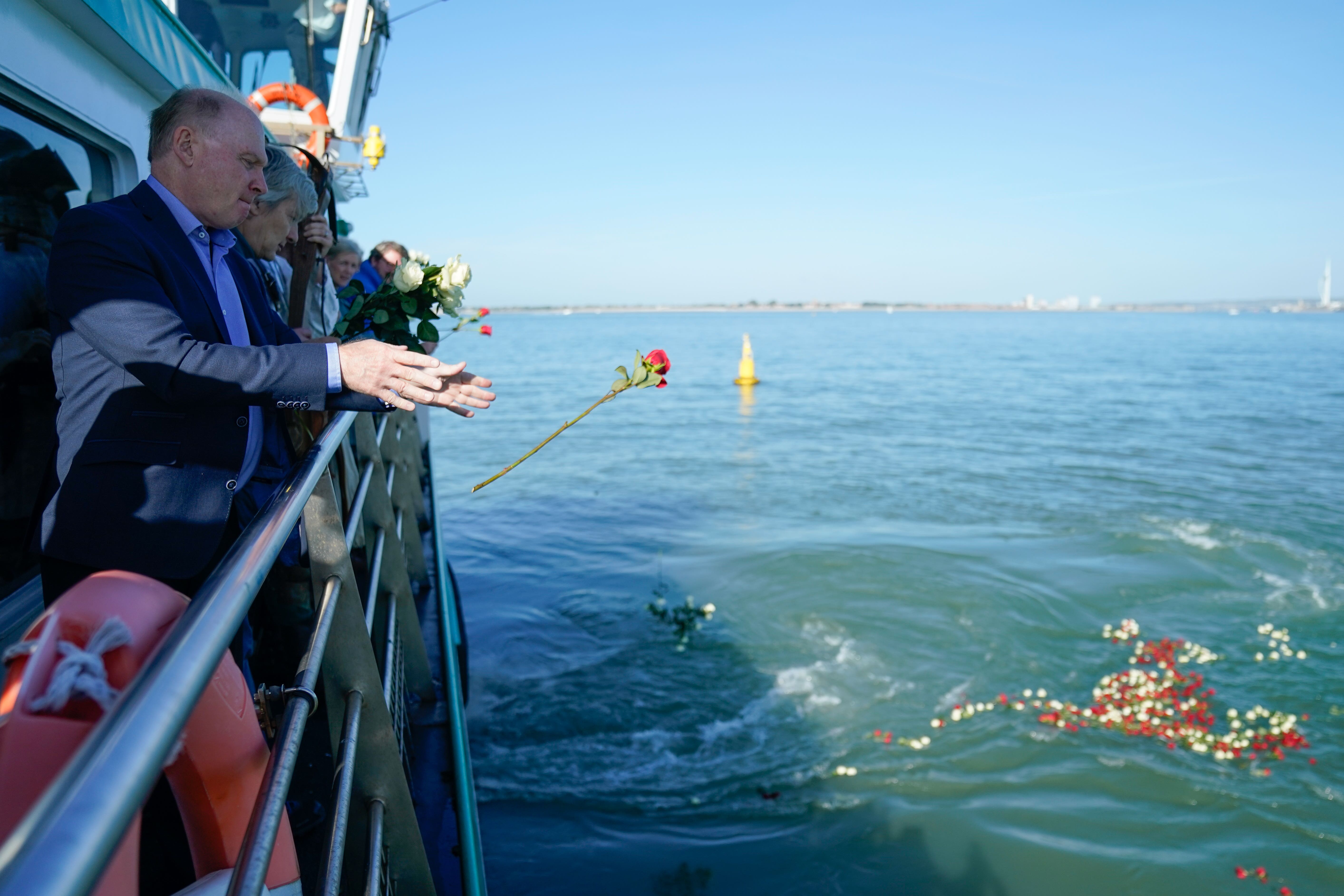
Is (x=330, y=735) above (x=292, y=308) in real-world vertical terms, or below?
below

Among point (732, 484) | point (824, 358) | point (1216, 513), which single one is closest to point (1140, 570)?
point (1216, 513)

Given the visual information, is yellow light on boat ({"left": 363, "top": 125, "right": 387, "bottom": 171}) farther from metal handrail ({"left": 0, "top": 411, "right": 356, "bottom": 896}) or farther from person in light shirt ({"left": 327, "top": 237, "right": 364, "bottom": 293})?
metal handrail ({"left": 0, "top": 411, "right": 356, "bottom": 896})

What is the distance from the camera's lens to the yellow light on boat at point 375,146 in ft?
33.9

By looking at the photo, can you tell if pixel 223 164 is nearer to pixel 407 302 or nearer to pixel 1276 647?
pixel 407 302

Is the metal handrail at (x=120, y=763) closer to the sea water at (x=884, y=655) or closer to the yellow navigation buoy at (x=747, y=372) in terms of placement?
the sea water at (x=884, y=655)

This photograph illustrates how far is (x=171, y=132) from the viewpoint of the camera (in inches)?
84.7

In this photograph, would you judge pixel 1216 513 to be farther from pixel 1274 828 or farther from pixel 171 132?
pixel 171 132

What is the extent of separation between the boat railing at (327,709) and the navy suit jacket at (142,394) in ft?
0.71

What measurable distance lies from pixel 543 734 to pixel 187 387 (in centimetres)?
511

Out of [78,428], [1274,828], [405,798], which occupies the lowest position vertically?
[1274,828]

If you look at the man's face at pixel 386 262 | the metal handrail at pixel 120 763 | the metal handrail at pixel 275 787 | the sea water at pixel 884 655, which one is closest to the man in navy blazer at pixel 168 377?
the metal handrail at pixel 275 787

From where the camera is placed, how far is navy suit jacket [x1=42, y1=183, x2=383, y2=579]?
1895mm

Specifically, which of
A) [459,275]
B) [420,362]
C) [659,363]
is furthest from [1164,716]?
[420,362]

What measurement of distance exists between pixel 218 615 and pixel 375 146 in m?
10.5
